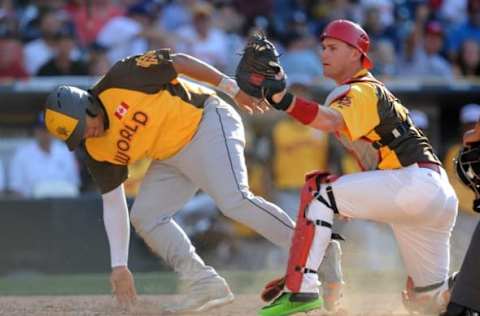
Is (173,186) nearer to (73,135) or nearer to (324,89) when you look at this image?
(73,135)

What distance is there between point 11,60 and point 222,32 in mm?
2492

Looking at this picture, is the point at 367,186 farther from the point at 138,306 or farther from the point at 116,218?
the point at 138,306

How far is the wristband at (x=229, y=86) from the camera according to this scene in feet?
21.5

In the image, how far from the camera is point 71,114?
6352mm

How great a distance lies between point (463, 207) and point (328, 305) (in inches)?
220

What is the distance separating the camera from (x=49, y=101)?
21.2ft

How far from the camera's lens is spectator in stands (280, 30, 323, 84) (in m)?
12.0

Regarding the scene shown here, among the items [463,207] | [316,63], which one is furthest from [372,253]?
[316,63]

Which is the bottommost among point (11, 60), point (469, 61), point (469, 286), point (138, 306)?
point (138, 306)

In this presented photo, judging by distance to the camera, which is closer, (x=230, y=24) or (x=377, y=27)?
(x=230, y=24)

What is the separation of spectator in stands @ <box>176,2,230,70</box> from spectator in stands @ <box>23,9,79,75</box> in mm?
1223

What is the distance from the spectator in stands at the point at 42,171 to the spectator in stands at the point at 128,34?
1443 mm

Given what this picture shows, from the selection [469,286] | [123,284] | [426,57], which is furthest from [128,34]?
[469,286]

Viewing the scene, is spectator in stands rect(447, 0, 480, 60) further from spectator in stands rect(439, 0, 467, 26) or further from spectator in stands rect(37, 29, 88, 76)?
spectator in stands rect(37, 29, 88, 76)
